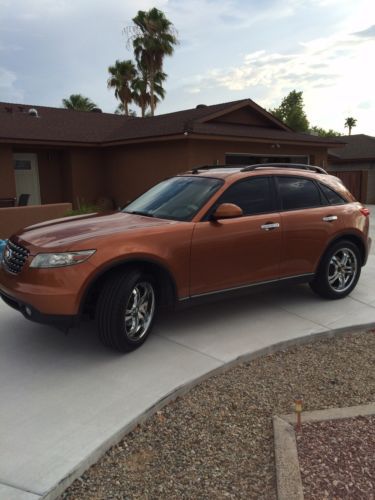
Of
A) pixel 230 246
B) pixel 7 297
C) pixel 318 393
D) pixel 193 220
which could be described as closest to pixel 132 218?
pixel 193 220

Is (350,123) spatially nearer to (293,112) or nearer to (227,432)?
(293,112)

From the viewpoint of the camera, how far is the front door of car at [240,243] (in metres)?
4.52

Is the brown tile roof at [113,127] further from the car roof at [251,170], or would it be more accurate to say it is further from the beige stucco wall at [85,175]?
the car roof at [251,170]

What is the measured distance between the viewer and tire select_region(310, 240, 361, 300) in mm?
5707

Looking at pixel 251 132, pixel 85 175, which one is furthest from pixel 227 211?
pixel 85 175

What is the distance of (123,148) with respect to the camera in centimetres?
1597

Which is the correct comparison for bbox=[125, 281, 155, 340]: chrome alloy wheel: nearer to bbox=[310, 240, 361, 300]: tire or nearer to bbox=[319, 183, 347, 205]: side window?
bbox=[310, 240, 361, 300]: tire

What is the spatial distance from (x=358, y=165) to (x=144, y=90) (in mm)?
17881

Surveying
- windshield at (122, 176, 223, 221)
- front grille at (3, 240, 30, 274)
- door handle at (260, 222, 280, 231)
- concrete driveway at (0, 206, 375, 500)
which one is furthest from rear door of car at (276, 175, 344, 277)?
front grille at (3, 240, 30, 274)

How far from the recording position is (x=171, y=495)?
2510 mm

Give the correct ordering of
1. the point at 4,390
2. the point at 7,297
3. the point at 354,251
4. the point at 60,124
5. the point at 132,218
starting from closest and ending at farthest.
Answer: the point at 4,390 < the point at 7,297 < the point at 132,218 < the point at 354,251 < the point at 60,124

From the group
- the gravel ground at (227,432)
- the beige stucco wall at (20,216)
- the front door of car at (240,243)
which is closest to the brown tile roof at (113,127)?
the beige stucco wall at (20,216)

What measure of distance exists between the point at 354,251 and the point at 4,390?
4608 millimetres

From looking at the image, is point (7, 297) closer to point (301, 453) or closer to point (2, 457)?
point (2, 457)
